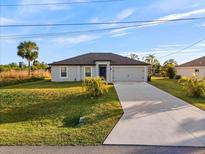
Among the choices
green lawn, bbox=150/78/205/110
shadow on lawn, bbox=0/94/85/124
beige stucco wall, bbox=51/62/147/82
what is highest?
beige stucco wall, bbox=51/62/147/82

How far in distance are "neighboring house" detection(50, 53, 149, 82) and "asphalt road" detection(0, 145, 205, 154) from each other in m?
25.0

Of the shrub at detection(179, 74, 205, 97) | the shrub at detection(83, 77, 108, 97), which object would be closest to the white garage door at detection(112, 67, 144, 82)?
the shrub at detection(179, 74, 205, 97)

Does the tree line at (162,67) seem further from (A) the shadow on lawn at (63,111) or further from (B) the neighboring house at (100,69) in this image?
(A) the shadow on lawn at (63,111)

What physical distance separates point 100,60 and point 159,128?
23.2m

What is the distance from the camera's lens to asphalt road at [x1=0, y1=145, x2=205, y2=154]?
640 cm

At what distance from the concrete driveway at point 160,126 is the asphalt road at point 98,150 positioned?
423 mm

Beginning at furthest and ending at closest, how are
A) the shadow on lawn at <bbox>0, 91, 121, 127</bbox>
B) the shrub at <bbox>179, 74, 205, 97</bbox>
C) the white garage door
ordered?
the white garage door → the shrub at <bbox>179, 74, 205, 97</bbox> → the shadow on lawn at <bbox>0, 91, 121, 127</bbox>

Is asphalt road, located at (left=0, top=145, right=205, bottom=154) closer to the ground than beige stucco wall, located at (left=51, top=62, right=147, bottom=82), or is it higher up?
closer to the ground

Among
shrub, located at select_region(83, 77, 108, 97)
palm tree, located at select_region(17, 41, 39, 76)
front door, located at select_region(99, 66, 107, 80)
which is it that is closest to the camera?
shrub, located at select_region(83, 77, 108, 97)

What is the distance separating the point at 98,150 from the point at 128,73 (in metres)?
26.4

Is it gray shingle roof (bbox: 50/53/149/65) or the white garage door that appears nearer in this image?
gray shingle roof (bbox: 50/53/149/65)

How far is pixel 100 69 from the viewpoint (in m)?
32.2

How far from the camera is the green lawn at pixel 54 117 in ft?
24.7

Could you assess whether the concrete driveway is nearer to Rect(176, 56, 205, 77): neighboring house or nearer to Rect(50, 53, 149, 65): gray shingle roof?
Rect(50, 53, 149, 65): gray shingle roof
